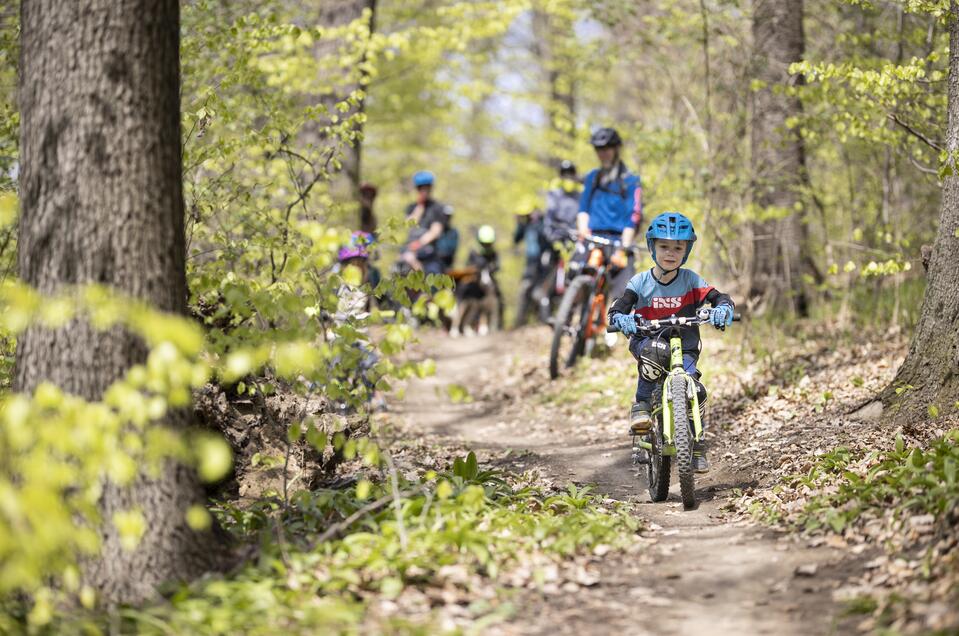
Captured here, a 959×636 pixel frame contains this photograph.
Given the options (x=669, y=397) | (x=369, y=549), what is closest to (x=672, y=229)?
(x=669, y=397)

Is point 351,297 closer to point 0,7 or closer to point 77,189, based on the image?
point 77,189

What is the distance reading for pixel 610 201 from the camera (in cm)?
1092

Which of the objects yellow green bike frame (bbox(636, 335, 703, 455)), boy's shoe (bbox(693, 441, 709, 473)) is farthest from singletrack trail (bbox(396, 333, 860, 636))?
yellow green bike frame (bbox(636, 335, 703, 455))

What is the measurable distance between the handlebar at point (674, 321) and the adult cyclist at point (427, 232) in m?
8.00

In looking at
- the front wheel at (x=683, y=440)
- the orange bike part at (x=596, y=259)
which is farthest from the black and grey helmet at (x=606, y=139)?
the front wheel at (x=683, y=440)

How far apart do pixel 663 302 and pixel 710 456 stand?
1.81m

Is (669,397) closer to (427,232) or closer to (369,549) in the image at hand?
(369,549)

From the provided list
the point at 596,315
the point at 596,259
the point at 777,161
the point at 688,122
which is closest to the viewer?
the point at 596,259

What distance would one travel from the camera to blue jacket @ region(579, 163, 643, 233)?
10.8 meters

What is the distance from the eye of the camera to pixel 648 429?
6570 mm

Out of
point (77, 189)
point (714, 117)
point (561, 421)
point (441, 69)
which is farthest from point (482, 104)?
point (77, 189)

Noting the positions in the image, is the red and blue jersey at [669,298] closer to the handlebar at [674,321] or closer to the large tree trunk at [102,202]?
the handlebar at [674,321]

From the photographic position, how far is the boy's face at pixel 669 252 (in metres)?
6.64

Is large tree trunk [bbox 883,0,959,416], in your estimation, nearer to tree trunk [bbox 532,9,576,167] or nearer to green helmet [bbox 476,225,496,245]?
tree trunk [bbox 532,9,576,167]
